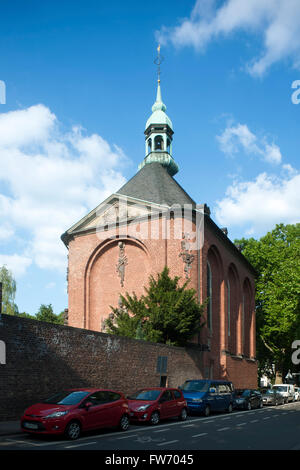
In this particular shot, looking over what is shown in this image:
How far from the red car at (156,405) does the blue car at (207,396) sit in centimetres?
208

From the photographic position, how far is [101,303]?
1435 inches

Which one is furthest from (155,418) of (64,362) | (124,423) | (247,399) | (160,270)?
(160,270)

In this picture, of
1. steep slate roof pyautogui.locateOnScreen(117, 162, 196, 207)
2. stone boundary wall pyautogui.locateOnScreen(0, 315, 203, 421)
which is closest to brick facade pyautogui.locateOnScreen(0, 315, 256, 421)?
stone boundary wall pyautogui.locateOnScreen(0, 315, 203, 421)

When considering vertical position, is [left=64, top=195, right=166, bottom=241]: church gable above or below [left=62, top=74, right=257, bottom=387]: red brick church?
above

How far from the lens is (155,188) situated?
38094 millimetres

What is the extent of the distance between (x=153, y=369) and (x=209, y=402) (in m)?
4.34

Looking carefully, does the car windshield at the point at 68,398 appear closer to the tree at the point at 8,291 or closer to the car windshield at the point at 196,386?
the car windshield at the point at 196,386

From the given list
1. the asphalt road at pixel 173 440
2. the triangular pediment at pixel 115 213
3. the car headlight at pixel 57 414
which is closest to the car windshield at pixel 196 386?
the asphalt road at pixel 173 440

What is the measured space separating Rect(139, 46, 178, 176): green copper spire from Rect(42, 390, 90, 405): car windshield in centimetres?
3242

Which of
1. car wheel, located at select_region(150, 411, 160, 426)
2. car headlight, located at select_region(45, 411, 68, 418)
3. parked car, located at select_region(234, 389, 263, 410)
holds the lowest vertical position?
parked car, located at select_region(234, 389, 263, 410)

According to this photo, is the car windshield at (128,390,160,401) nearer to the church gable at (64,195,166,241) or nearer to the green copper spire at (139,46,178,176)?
the church gable at (64,195,166,241)

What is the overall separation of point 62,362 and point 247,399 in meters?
11.9

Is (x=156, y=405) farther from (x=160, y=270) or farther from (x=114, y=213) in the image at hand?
(x=114, y=213)

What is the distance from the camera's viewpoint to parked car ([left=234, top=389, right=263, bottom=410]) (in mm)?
24555
